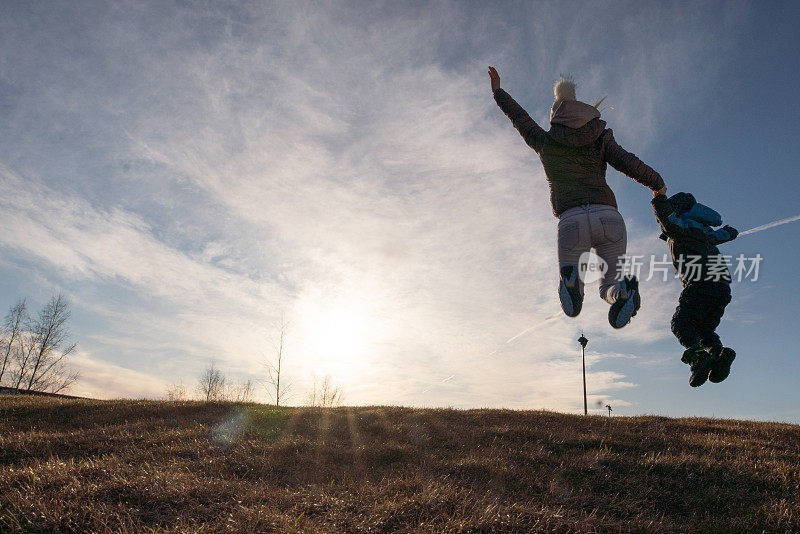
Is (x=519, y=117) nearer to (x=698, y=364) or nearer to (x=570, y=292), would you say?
(x=570, y=292)

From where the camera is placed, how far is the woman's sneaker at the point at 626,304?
4406 millimetres

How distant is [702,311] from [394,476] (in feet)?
14.2

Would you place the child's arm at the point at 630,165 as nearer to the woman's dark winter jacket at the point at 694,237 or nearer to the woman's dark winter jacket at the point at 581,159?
A: the woman's dark winter jacket at the point at 581,159

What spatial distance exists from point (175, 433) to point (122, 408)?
5.05m

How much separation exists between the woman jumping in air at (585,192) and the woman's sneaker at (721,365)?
3.85ft

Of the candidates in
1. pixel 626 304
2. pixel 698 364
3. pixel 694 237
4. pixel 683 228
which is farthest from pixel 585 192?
pixel 698 364

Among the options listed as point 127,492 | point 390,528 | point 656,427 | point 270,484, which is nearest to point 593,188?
point 390,528

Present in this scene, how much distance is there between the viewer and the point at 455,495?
5156mm

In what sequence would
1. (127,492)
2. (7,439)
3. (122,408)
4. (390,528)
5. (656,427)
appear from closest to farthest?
(390,528) < (127,492) < (7,439) < (656,427) < (122,408)

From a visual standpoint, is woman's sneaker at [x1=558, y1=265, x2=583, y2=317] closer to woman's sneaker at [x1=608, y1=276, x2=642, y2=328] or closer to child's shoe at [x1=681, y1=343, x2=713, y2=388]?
woman's sneaker at [x1=608, y1=276, x2=642, y2=328]

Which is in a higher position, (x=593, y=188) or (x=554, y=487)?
(x=593, y=188)

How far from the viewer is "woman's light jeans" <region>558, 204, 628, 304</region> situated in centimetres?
452

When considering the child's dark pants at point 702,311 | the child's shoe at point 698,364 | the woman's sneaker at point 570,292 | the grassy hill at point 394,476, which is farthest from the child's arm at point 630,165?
the grassy hill at point 394,476

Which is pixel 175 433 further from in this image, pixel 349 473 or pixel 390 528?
pixel 390 528
